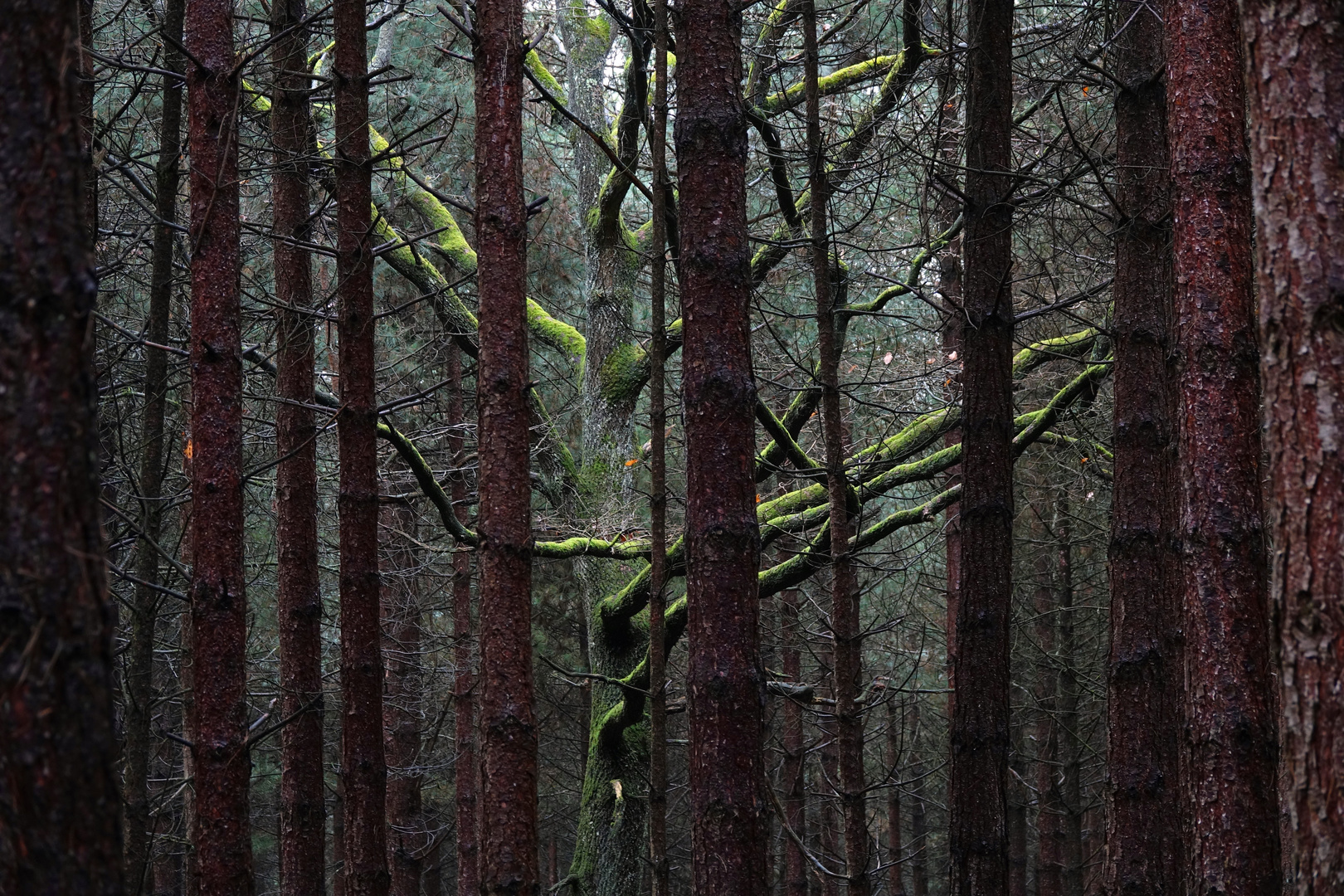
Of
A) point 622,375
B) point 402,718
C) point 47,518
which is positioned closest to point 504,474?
point 47,518

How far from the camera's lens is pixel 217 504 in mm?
5051

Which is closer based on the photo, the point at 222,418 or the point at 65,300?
the point at 65,300

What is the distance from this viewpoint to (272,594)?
61.5ft

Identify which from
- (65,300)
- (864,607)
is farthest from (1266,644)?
(864,607)

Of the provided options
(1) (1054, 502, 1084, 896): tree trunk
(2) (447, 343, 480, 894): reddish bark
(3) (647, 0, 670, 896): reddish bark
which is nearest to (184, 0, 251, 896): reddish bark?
(3) (647, 0, 670, 896): reddish bark

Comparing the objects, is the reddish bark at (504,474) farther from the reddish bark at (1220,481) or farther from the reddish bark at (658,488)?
the reddish bark at (1220,481)

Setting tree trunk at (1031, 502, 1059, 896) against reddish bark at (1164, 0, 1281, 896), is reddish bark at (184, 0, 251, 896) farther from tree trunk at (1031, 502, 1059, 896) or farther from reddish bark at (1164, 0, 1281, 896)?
tree trunk at (1031, 502, 1059, 896)

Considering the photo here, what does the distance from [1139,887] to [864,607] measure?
17997mm

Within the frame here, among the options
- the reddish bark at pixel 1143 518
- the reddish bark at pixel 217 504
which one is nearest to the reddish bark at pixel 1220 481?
the reddish bark at pixel 1143 518

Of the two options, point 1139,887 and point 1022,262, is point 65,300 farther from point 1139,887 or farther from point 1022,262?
point 1022,262

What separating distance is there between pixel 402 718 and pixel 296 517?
9.82 metres

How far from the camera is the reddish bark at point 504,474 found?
523cm

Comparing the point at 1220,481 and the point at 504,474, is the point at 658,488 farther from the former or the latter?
the point at 1220,481

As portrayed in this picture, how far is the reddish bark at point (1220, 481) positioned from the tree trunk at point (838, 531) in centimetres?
273
